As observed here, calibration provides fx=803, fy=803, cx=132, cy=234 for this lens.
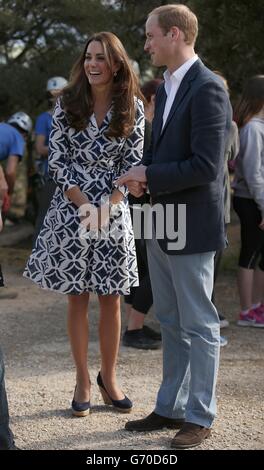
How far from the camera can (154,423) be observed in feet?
13.1

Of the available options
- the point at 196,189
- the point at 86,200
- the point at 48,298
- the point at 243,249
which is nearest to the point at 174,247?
the point at 196,189

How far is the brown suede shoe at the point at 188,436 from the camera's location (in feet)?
12.1

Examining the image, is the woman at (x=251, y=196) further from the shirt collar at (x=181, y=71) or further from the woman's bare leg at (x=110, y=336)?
the shirt collar at (x=181, y=71)

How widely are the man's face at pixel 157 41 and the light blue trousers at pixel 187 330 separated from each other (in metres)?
0.87

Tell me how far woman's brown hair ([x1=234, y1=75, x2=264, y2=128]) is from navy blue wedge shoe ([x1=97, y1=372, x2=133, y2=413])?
2486mm

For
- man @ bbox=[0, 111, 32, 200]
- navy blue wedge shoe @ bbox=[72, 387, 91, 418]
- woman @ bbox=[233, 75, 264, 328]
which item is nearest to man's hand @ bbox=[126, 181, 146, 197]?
navy blue wedge shoe @ bbox=[72, 387, 91, 418]

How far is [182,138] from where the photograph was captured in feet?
11.7

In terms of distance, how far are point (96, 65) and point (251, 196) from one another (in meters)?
2.30

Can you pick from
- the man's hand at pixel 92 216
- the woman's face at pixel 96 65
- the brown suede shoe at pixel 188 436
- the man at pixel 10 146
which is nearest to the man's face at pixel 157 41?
the woman's face at pixel 96 65

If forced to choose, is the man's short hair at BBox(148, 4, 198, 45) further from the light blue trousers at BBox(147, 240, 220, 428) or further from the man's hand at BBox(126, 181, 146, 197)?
the light blue trousers at BBox(147, 240, 220, 428)

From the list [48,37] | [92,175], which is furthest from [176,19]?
[48,37]

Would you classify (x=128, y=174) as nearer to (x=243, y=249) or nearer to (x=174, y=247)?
(x=174, y=247)

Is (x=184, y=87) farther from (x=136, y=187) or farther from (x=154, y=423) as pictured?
(x=154, y=423)

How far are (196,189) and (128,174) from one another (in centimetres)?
34
